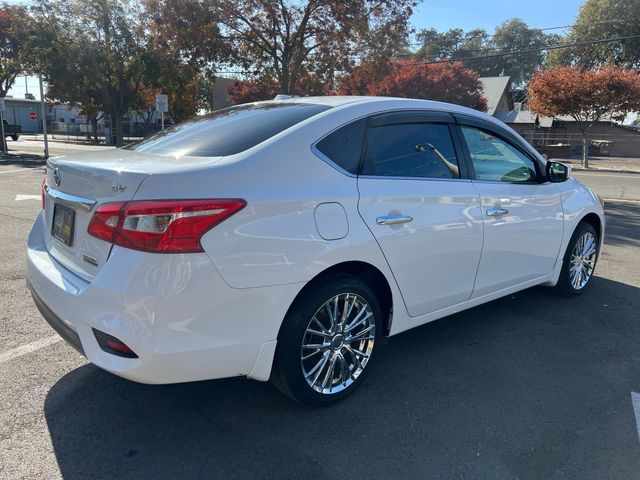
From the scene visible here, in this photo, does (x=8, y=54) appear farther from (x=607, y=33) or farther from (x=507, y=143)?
(x=607, y=33)

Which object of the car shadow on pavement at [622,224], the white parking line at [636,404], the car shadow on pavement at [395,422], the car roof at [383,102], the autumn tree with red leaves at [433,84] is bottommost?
the car shadow on pavement at [395,422]

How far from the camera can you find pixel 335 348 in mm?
3082

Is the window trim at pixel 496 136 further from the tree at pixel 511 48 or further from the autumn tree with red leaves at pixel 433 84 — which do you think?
the tree at pixel 511 48

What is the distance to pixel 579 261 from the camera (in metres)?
5.12

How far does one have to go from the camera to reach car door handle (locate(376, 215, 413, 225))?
3.05 m

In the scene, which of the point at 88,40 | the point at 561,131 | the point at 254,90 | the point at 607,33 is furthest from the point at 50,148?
the point at 607,33

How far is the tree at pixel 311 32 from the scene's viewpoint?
16.8 meters

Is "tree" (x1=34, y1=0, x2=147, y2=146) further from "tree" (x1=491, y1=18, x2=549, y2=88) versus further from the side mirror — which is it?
"tree" (x1=491, y1=18, x2=549, y2=88)

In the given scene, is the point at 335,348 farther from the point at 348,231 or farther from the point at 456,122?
the point at 456,122

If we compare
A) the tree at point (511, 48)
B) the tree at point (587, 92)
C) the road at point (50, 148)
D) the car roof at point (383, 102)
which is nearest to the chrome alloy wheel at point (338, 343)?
the car roof at point (383, 102)

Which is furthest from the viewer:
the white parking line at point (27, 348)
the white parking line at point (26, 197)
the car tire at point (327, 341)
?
the white parking line at point (26, 197)

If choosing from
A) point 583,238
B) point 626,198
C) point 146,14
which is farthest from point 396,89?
point 583,238

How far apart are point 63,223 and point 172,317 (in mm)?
1075

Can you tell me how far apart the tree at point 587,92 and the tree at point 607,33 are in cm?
2244
